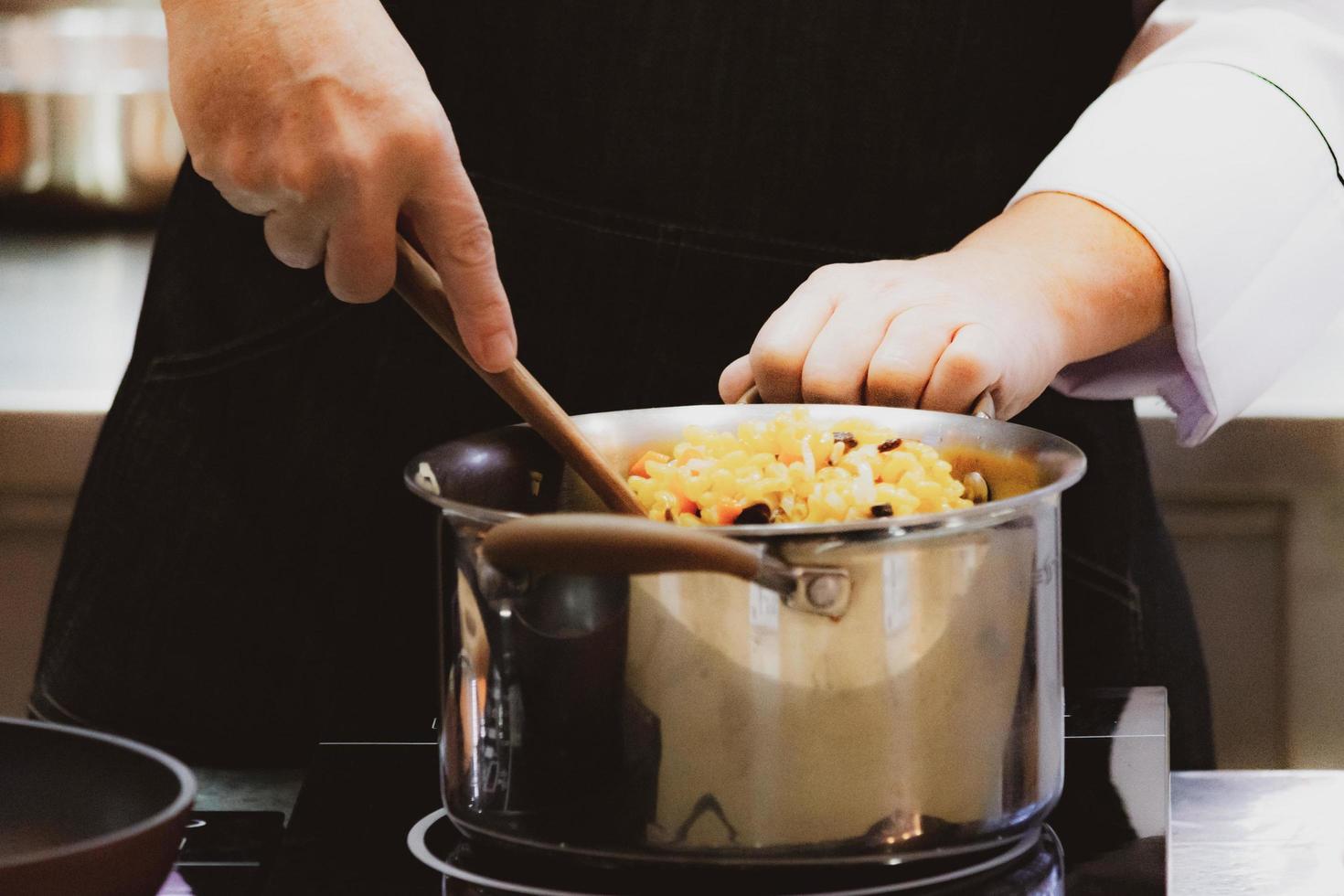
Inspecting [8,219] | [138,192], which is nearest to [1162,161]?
[138,192]

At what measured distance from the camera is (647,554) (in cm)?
47

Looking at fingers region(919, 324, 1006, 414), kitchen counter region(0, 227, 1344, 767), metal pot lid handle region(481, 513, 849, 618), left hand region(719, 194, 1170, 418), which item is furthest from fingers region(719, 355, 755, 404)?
kitchen counter region(0, 227, 1344, 767)

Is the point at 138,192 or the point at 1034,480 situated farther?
the point at 138,192

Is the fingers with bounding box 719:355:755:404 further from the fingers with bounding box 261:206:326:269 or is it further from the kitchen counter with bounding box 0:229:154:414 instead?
the kitchen counter with bounding box 0:229:154:414

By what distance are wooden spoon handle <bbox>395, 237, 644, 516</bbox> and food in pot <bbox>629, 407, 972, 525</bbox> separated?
0.02 meters

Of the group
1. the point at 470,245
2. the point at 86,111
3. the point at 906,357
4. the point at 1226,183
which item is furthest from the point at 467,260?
the point at 86,111

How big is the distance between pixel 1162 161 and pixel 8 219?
1.79 metres

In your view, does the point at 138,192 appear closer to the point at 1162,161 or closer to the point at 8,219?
the point at 8,219

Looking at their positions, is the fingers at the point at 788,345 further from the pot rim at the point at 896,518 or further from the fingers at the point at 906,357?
the pot rim at the point at 896,518

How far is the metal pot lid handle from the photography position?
466mm

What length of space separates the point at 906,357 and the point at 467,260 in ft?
0.72

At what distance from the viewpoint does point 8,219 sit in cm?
220

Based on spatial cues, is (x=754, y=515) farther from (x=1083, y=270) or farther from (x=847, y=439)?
(x=1083, y=270)

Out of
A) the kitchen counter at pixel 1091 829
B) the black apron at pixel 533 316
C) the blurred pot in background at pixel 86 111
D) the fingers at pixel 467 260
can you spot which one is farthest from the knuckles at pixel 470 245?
the blurred pot in background at pixel 86 111
